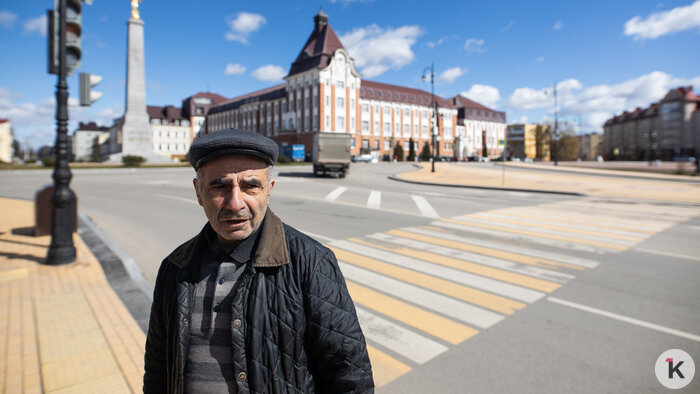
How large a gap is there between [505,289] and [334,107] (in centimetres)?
6109

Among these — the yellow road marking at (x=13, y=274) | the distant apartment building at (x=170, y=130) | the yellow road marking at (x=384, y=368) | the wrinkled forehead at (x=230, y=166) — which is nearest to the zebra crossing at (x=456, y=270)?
the yellow road marking at (x=384, y=368)

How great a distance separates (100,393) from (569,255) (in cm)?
763

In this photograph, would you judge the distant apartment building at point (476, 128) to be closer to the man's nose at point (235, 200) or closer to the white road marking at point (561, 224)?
the white road marking at point (561, 224)

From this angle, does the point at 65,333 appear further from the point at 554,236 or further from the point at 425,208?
the point at 425,208

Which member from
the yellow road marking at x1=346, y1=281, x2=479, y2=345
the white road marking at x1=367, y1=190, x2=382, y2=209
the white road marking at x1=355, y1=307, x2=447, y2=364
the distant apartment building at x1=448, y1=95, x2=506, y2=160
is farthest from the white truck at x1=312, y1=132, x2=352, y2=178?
the distant apartment building at x1=448, y1=95, x2=506, y2=160

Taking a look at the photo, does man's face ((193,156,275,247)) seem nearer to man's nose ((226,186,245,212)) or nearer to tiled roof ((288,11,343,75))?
man's nose ((226,186,245,212))

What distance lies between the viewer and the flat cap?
148 centimetres

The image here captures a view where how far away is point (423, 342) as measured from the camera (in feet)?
13.1

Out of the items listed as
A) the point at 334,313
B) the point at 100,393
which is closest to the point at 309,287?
the point at 334,313

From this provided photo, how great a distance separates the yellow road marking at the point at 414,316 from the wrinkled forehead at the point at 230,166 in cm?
327

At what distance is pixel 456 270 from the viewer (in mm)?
6262

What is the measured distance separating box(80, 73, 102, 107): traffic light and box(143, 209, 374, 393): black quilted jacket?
6882mm

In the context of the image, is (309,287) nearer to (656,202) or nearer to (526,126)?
(656,202)

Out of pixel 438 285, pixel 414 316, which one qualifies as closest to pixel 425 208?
pixel 438 285
